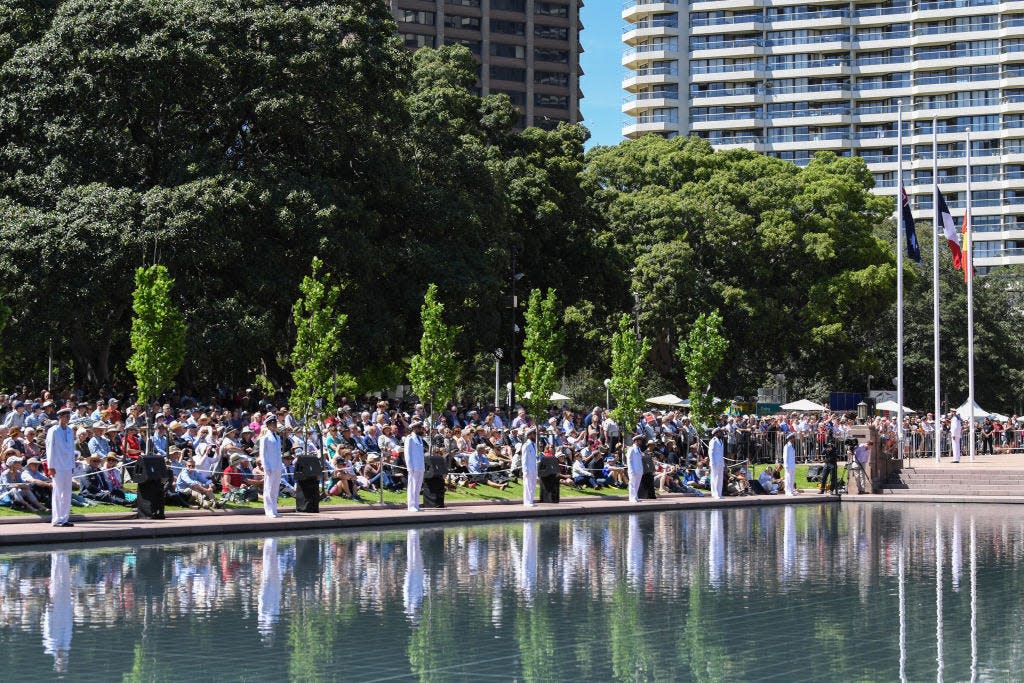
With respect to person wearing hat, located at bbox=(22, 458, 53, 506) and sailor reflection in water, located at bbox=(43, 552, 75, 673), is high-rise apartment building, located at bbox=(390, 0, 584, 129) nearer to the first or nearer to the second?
person wearing hat, located at bbox=(22, 458, 53, 506)

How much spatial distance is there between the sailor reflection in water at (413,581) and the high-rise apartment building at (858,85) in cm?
9267

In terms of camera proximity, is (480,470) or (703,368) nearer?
(480,470)

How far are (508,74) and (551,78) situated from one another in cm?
383

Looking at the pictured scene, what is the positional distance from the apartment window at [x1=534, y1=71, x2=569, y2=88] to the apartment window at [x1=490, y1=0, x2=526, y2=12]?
17.8 ft

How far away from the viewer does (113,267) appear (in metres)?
37.8

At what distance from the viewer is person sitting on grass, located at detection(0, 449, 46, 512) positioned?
77.9 ft

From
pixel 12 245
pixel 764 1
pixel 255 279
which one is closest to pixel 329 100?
pixel 255 279

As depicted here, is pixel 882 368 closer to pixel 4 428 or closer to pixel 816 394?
pixel 816 394

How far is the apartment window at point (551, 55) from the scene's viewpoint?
11819 cm

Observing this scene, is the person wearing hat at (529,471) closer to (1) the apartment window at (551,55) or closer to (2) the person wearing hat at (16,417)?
(2) the person wearing hat at (16,417)

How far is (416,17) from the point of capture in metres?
113

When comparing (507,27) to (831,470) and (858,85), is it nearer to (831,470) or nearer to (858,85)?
(858,85)

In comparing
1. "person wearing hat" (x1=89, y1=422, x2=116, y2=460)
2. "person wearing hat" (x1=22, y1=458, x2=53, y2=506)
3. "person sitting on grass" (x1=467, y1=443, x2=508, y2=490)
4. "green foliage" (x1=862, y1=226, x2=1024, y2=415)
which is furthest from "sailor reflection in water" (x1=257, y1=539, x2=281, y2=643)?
"green foliage" (x1=862, y1=226, x2=1024, y2=415)

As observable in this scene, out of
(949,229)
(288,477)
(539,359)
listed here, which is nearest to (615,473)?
(539,359)
